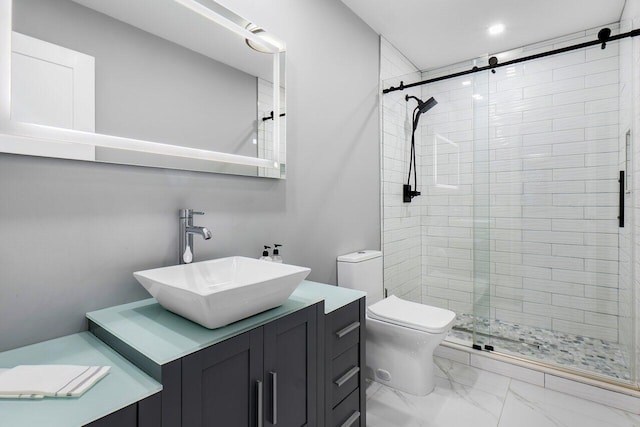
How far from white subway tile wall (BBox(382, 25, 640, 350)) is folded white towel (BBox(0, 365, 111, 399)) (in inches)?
90.1

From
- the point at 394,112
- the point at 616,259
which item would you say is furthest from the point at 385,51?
the point at 616,259

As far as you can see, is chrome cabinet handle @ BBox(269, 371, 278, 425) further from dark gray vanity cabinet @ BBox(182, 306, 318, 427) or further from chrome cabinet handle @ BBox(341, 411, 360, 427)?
chrome cabinet handle @ BBox(341, 411, 360, 427)

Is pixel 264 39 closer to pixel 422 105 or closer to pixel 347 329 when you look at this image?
pixel 347 329

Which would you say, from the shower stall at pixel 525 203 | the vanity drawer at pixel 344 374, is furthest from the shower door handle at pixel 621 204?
the vanity drawer at pixel 344 374

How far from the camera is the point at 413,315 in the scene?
204cm

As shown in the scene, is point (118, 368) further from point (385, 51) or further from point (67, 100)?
point (385, 51)

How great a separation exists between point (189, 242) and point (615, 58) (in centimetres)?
303

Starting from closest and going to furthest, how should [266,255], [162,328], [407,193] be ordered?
[162,328] → [266,255] → [407,193]

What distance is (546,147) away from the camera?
2562 millimetres

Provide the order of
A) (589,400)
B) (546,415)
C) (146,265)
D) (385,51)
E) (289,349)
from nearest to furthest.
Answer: (289,349) < (146,265) < (546,415) < (589,400) < (385,51)

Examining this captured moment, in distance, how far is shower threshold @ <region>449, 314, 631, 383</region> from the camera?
2111 mm

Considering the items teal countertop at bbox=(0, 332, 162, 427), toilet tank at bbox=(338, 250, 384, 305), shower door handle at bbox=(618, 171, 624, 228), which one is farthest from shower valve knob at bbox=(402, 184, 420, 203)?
teal countertop at bbox=(0, 332, 162, 427)

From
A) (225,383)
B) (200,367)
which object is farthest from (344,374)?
(200,367)

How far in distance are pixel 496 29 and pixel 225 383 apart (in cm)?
324
